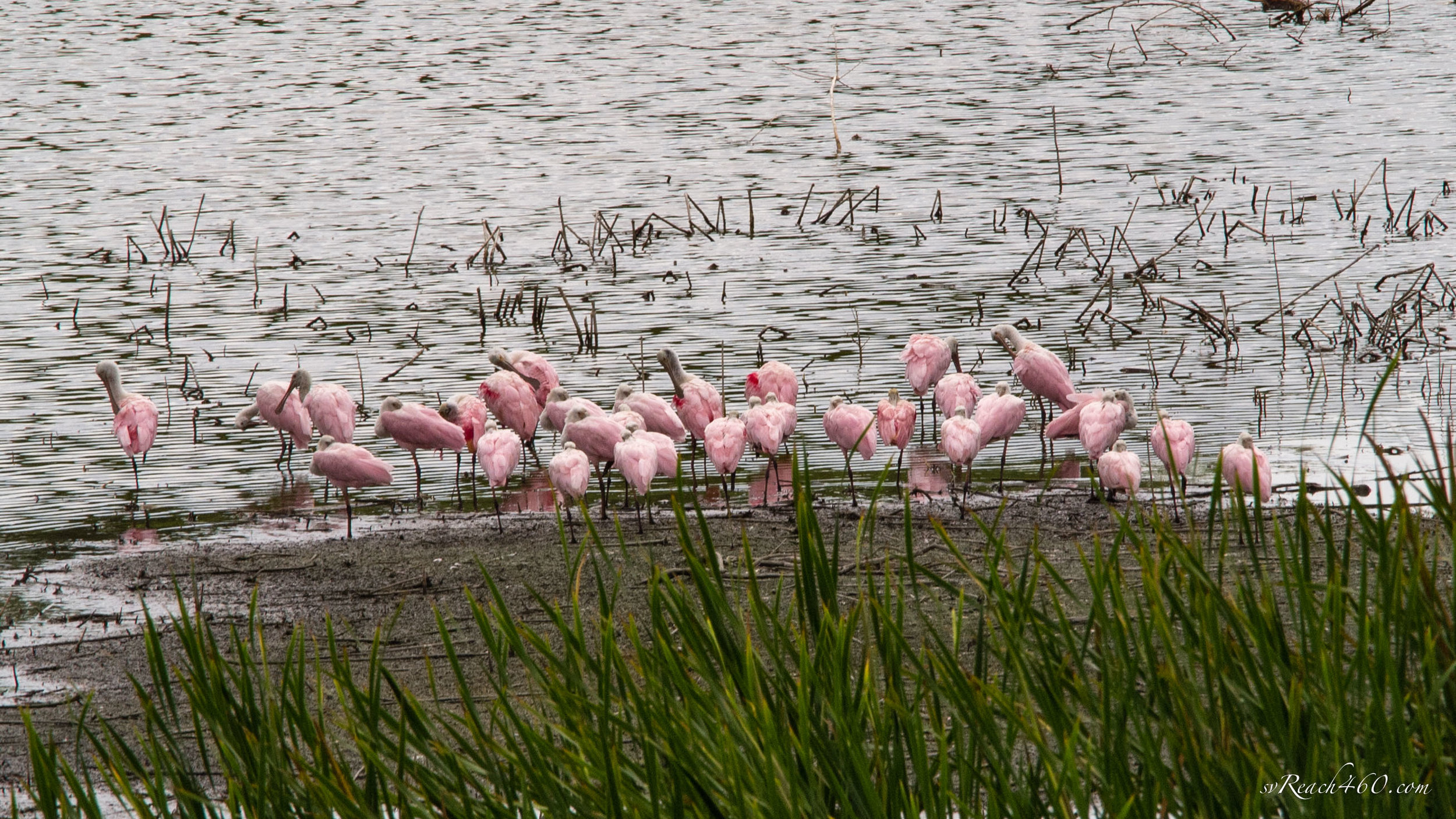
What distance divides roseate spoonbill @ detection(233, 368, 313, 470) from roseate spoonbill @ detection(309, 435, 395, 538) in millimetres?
791

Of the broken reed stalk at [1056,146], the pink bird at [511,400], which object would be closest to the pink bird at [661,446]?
the pink bird at [511,400]

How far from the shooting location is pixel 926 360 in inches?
306

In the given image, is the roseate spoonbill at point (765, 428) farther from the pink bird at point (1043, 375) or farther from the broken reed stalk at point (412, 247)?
the broken reed stalk at point (412, 247)

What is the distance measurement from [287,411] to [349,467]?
39.6 inches

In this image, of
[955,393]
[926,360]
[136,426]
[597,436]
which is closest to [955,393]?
[955,393]

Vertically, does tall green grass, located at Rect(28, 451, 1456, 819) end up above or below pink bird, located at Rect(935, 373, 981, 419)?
above

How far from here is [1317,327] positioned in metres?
8.91

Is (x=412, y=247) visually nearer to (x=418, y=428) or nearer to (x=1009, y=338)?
(x=418, y=428)

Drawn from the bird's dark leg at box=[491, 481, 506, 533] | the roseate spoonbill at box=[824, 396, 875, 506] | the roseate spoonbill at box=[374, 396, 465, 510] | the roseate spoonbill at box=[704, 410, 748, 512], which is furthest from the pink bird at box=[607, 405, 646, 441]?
the roseate spoonbill at box=[374, 396, 465, 510]

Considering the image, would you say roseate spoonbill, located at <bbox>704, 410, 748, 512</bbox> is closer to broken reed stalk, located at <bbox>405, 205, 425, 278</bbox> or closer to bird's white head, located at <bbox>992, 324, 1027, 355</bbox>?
bird's white head, located at <bbox>992, 324, 1027, 355</bbox>

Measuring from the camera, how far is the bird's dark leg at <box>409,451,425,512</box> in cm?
694

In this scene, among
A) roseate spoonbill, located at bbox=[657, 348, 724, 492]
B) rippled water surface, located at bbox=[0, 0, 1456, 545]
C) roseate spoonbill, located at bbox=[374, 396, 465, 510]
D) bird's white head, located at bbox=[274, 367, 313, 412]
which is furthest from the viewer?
rippled water surface, located at bbox=[0, 0, 1456, 545]

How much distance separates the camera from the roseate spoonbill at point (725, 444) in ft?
21.7

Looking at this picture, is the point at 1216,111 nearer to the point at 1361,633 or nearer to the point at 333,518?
the point at 333,518
